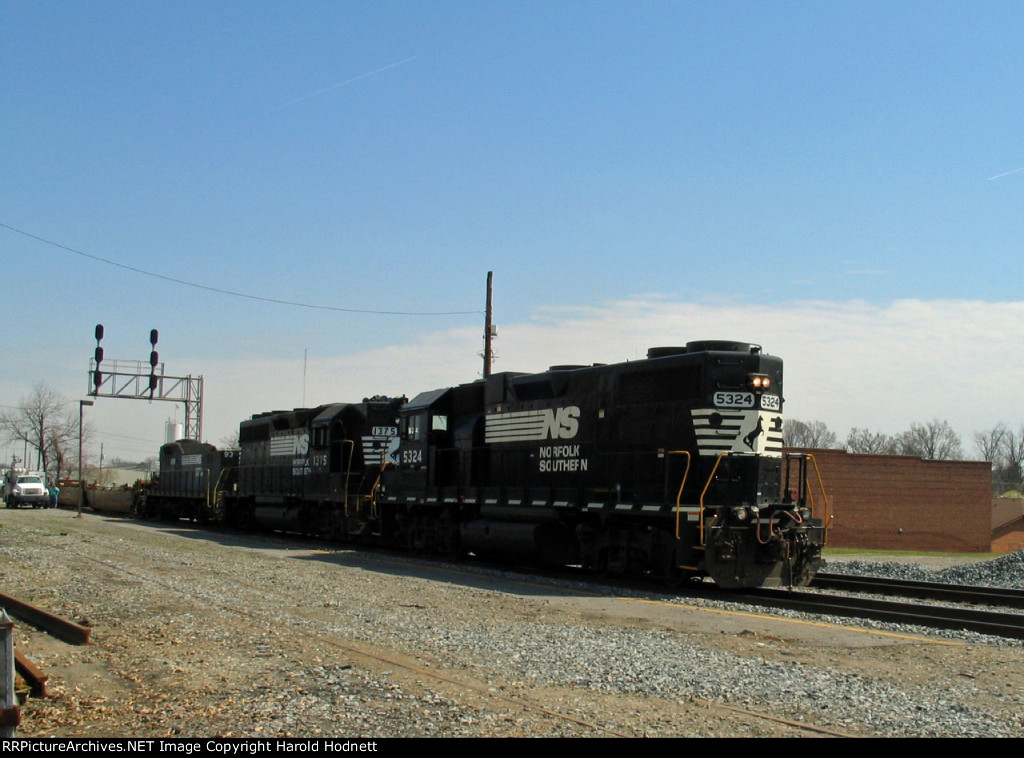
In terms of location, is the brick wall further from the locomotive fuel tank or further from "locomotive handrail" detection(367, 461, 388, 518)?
the locomotive fuel tank

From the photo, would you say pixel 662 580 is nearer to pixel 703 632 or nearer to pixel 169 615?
pixel 703 632

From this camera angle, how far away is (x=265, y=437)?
31.5 meters

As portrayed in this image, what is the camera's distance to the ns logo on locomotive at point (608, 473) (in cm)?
1376

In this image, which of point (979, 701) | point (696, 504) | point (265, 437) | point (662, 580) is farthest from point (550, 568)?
point (265, 437)


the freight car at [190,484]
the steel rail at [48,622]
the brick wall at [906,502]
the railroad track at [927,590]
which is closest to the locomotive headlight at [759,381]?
the railroad track at [927,590]

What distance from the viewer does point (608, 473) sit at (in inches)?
627

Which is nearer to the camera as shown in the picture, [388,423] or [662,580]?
[662,580]

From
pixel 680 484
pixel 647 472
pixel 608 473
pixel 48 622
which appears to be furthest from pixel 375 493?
pixel 48 622

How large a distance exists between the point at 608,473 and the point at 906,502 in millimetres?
27109

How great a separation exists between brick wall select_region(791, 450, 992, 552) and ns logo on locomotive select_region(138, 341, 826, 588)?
19.2 meters

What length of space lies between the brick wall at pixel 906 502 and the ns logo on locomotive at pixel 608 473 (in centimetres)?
1923

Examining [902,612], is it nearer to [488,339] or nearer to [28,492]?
[488,339]
